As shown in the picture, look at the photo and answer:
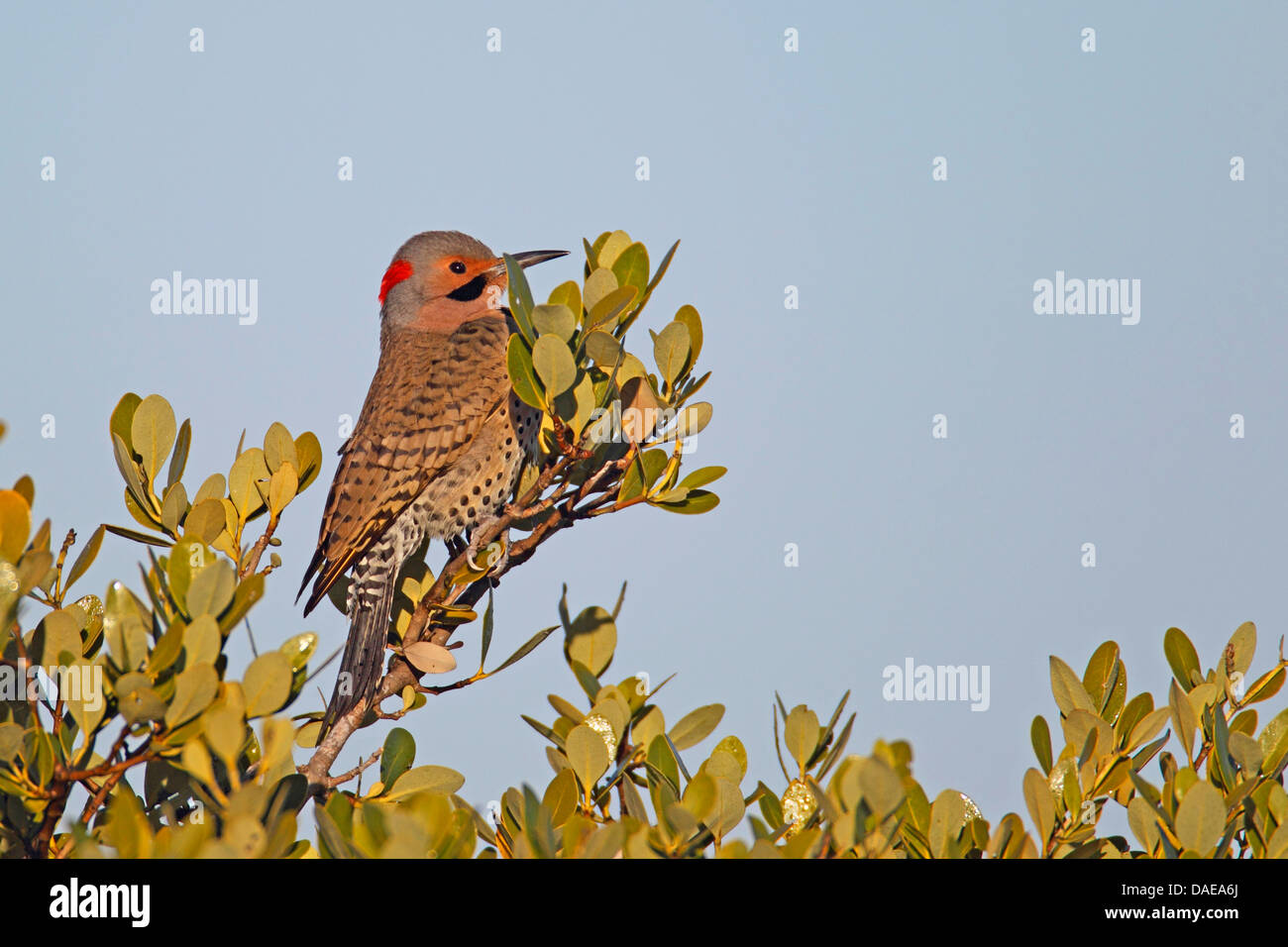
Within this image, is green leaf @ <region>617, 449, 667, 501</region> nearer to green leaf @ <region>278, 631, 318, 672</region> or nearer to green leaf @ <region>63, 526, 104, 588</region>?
green leaf @ <region>278, 631, 318, 672</region>

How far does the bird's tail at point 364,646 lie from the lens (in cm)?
401

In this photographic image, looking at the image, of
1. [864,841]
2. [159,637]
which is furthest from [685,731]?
[159,637]

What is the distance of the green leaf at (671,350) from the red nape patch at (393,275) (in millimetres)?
3585

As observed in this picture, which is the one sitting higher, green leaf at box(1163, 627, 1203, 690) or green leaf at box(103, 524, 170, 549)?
green leaf at box(103, 524, 170, 549)

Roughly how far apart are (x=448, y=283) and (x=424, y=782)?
13.0 feet

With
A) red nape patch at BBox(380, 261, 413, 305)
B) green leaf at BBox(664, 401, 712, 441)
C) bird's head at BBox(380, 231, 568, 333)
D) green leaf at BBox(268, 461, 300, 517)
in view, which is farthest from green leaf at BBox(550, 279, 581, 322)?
red nape patch at BBox(380, 261, 413, 305)

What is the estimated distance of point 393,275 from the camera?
6566mm

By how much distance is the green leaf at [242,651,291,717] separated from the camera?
224 centimetres

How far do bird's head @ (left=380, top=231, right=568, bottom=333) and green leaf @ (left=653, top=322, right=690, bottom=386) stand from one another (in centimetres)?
318

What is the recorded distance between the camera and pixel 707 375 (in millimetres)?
3318

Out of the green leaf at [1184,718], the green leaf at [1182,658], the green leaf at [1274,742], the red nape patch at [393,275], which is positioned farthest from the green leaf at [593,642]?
the red nape patch at [393,275]

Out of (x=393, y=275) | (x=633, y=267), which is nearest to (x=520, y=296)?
(x=633, y=267)
